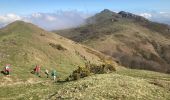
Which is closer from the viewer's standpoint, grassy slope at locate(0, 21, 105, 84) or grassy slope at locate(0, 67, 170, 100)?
grassy slope at locate(0, 67, 170, 100)

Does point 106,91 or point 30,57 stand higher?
point 30,57

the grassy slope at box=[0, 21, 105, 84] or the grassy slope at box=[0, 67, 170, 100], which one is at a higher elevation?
the grassy slope at box=[0, 21, 105, 84]

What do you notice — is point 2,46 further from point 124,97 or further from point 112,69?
point 124,97

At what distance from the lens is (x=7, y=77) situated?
57.1 meters

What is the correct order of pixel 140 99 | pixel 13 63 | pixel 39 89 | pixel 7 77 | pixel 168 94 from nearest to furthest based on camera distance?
pixel 140 99, pixel 168 94, pixel 39 89, pixel 7 77, pixel 13 63

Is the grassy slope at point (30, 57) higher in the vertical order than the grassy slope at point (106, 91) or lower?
higher


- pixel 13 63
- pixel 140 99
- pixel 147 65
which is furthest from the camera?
pixel 147 65

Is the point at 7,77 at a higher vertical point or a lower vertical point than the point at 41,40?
lower

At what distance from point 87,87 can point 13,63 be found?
28.6m

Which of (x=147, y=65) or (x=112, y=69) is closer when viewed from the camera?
(x=112, y=69)

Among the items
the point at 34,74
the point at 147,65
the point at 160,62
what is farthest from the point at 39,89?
the point at 160,62

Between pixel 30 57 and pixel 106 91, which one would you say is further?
pixel 30 57

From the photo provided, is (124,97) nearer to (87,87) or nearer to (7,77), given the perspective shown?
(87,87)

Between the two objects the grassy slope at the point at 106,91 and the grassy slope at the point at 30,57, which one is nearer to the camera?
the grassy slope at the point at 106,91
